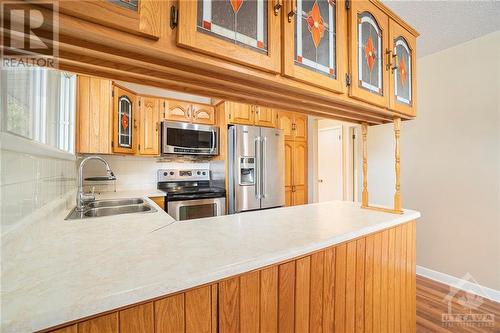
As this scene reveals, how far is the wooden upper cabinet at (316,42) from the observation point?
2.62ft

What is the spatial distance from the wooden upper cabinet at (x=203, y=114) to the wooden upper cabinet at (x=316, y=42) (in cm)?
228

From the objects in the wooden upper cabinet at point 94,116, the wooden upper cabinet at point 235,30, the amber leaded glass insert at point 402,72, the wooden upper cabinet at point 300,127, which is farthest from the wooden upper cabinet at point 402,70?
the wooden upper cabinet at point 94,116

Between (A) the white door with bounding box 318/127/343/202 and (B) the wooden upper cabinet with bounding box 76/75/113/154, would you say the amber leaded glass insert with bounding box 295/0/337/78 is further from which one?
(A) the white door with bounding box 318/127/343/202

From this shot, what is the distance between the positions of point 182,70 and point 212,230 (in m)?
0.67

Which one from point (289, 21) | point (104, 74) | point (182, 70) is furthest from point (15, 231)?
point (289, 21)

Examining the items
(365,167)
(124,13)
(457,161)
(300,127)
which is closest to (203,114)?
(300,127)

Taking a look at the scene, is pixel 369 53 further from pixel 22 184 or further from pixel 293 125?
pixel 293 125

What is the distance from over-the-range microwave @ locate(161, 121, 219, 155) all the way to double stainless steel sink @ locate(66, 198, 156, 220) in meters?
0.85

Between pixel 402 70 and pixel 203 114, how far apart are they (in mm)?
2336

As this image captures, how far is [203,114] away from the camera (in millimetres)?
2992

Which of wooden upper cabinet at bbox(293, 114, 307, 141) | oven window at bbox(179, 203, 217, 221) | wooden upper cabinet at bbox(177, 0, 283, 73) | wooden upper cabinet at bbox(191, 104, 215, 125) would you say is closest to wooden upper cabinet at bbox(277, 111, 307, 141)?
wooden upper cabinet at bbox(293, 114, 307, 141)

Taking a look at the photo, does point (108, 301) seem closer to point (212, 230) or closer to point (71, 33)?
point (212, 230)

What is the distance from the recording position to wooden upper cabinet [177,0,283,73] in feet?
1.93

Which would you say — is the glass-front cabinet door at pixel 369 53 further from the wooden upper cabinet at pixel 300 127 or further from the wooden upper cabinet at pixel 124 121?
the wooden upper cabinet at pixel 124 121
